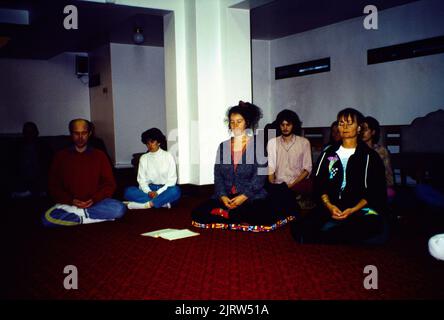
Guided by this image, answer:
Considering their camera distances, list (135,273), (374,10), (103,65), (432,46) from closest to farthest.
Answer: (135,273), (432,46), (374,10), (103,65)

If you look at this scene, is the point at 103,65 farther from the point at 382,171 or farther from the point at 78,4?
the point at 382,171

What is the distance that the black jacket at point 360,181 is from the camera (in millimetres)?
3311

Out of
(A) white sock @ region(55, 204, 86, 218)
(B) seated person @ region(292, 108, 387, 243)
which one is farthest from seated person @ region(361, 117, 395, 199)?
(A) white sock @ region(55, 204, 86, 218)

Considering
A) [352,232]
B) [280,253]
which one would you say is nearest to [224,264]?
[280,253]

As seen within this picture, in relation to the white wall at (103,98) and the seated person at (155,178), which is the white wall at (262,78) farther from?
the seated person at (155,178)

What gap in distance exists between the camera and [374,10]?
23.1ft

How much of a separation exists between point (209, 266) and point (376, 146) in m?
2.27

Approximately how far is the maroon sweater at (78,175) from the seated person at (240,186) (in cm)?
98

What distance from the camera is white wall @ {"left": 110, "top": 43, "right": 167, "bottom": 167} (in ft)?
32.6

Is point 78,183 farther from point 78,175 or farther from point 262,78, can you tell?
point 262,78

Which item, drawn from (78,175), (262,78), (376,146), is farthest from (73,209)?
(262,78)

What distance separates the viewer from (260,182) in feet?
13.0

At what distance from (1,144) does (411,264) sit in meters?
5.91

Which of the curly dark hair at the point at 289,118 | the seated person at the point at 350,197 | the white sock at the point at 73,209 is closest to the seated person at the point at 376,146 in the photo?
the curly dark hair at the point at 289,118
